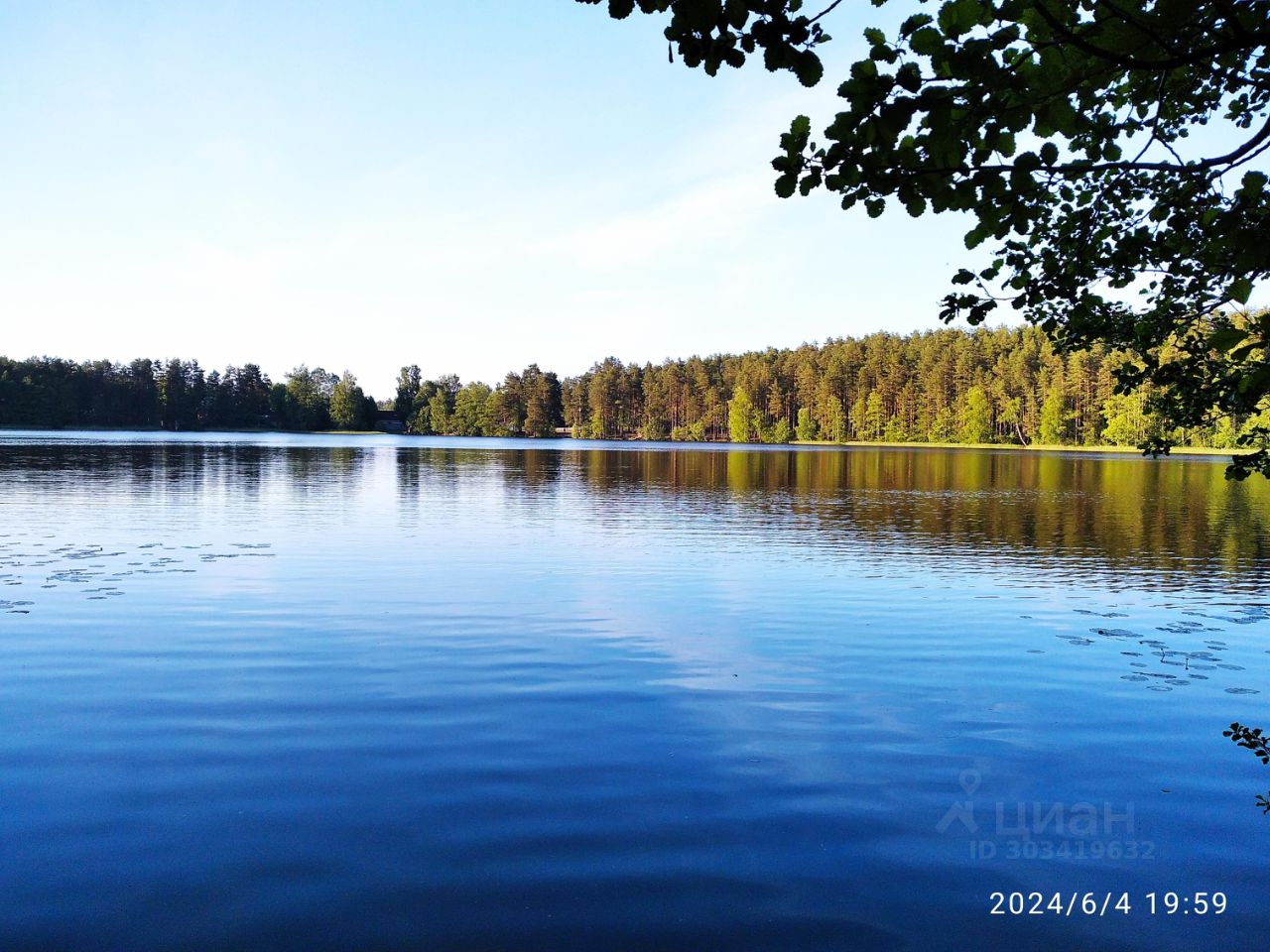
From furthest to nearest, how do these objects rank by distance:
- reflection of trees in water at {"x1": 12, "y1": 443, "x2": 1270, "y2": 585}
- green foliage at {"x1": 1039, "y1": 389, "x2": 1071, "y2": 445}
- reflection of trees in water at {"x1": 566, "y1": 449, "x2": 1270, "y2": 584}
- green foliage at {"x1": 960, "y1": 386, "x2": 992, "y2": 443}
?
green foliage at {"x1": 960, "y1": 386, "x2": 992, "y2": 443} < green foliage at {"x1": 1039, "y1": 389, "x2": 1071, "y2": 445} < reflection of trees in water at {"x1": 12, "y1": 443, "x2": 1270, "y2": 585} < reflection of trees in water at {"x1": 566, "y1": 449, "x2": 1270, "y2": 584}

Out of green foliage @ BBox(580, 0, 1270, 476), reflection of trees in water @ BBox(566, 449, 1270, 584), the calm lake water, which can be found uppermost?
green foliage @ BBox(580, 0, 1270, 476)

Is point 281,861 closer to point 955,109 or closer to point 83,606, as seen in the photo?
point 955,109

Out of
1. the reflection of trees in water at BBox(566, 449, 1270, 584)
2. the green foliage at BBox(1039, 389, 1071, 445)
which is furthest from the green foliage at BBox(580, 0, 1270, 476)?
the green foliage at BBox(1039, 389, 1071, 445)

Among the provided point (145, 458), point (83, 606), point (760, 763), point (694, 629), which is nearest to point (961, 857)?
point (760, 763)

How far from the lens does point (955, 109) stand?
460 centimetres

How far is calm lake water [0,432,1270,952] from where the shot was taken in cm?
684

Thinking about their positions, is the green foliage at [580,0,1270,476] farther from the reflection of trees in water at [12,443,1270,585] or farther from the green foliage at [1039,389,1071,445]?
the green foliage at [1039,389,1071,445]

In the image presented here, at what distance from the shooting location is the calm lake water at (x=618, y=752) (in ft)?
22.4

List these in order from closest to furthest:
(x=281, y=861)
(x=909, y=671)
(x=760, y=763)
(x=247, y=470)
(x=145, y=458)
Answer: (x=281, y=861), (x=760, y=763), (x=909, y=671), (x=247, y=470), (x=145, y=458)

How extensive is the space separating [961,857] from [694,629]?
9316 millimetres

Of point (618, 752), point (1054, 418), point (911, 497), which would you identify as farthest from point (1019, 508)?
point (1054, 418)
